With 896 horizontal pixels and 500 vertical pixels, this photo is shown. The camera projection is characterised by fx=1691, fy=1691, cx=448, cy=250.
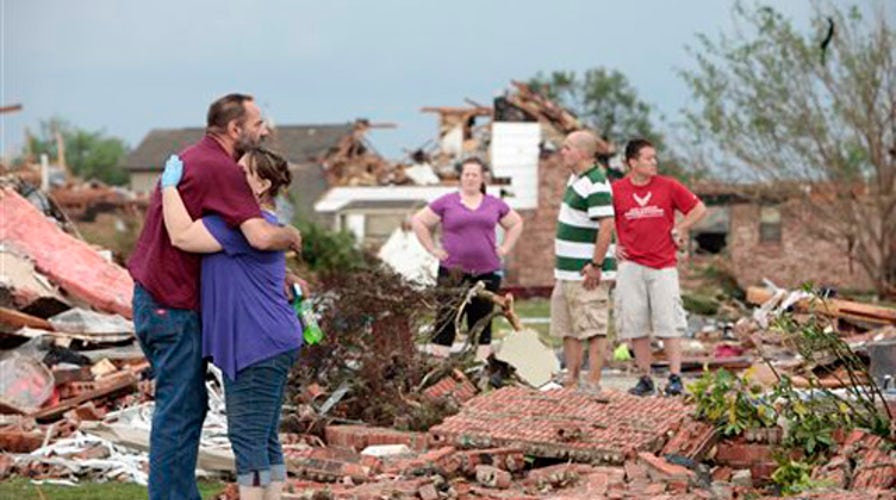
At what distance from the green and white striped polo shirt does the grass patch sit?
4181 mm

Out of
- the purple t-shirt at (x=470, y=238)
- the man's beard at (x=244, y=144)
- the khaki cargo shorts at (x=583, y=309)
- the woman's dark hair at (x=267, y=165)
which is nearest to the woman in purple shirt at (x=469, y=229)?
the purple t-shirt at (x=470, y=238)

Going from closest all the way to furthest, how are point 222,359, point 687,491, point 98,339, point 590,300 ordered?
point 222,359, point 687,491, point 590,300, point 98,339

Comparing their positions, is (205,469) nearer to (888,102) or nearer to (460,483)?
(460,483)

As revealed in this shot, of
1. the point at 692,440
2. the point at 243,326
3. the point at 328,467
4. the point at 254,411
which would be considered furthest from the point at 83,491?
the point at 692,440

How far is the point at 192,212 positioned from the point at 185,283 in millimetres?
314

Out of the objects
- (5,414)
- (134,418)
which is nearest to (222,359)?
(134,418)

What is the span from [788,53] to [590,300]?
2511 centimetres

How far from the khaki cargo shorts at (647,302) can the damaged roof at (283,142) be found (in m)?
64.2

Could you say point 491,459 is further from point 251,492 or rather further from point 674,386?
point 674,386

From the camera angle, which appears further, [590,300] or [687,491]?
[590,300]

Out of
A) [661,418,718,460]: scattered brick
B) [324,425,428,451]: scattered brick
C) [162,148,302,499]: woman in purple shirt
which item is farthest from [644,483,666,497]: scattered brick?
[162,148,302,499]: woman in purple shirt

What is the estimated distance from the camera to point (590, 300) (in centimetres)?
1253

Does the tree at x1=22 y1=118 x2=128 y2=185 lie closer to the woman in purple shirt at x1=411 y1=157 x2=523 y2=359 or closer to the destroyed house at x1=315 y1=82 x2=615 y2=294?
the destroyed house at x1=315 y1=82 x2=615 y2=294

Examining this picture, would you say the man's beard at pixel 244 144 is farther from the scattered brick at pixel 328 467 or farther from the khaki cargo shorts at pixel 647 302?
the khaki cargo shorts at pixel 647 302
